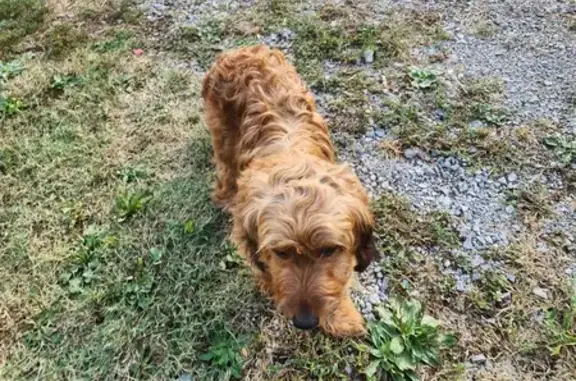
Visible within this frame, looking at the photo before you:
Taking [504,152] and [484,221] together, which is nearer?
→ [484,221]

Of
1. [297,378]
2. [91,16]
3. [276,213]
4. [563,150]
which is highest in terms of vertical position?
[276,213]

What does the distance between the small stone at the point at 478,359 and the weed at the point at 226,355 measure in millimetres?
1497

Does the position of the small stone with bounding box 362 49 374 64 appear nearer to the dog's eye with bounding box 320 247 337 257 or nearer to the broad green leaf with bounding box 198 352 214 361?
the dog's eye with bounding box 320 247 337 257

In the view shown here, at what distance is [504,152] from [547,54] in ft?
4.89

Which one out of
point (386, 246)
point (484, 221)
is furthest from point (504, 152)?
point (386, 246)

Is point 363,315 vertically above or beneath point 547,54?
beneath

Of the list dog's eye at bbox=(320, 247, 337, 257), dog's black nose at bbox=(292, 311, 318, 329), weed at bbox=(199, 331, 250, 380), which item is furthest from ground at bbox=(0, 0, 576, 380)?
dog's eye at bbox=(320, 247, 337, 257)

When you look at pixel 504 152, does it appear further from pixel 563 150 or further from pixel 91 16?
pixel 91 16

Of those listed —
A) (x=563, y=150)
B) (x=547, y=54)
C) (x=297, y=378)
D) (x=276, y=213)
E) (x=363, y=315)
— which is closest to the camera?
(x=276, y=213)

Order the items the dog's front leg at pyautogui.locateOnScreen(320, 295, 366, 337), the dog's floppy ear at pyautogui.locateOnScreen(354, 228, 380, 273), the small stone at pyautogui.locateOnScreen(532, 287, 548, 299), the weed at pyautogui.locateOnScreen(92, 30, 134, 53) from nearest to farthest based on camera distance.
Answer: the dog's floppy ear at pyautogui.locateOnScreen(354, 228, 380, 273), the dog's front leg at pyautogui.locateOnScreen(320, 295, 366, 337), the small stone at pyautogui.locateOnScreen(532, 287, 548, 299), the weed at pyautogui.locateOnScreen(92, 30, 134, 53)

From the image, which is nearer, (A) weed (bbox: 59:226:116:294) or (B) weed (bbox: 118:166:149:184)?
(A) weed (bbox: 59:226:116:294)

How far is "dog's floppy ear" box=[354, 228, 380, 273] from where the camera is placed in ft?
9.46

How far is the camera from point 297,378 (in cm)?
328

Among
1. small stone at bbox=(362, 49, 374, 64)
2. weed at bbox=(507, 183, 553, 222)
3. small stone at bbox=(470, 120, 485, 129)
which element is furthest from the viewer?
small stone at bbox=(362, 49, 374, 64)
